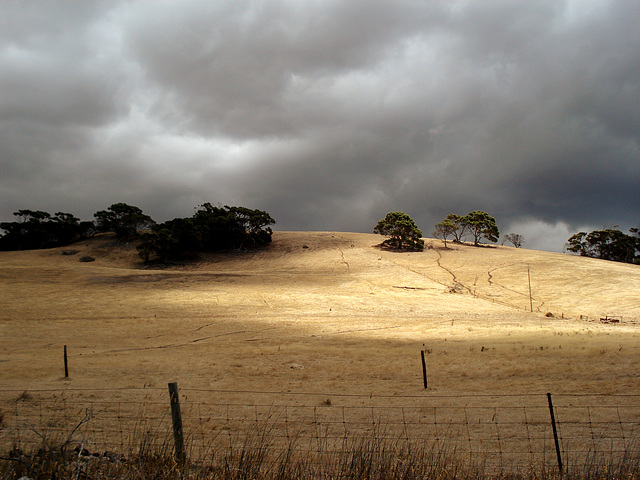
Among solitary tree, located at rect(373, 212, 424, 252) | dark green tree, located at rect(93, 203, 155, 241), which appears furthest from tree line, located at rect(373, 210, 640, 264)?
dark green tree, located at rect(93, 203, 155, 241)

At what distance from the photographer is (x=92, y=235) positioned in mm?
90250

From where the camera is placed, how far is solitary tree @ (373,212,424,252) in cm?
7375

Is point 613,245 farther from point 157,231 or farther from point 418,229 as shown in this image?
point 157,231

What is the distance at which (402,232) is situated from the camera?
7431 centimetres

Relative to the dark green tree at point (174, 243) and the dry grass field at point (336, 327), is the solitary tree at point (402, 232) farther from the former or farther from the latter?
the dark green tree at point (174, 243)

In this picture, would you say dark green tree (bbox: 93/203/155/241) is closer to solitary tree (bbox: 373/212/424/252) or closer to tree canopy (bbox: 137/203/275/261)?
tree canopy (bbox: 137/203/275/261)

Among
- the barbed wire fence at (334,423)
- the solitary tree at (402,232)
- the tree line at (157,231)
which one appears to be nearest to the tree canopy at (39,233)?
the tree line at (157,231)

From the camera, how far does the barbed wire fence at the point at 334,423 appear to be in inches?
307

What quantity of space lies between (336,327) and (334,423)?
652 inches

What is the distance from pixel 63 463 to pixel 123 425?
4355mm

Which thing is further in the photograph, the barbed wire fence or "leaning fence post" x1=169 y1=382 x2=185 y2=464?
the barbed wire fence

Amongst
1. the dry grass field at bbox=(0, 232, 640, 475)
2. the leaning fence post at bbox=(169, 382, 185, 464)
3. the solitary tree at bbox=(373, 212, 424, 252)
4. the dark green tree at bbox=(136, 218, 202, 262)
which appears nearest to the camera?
the leaning fence post at bbox=(169, 382, 185, 464)

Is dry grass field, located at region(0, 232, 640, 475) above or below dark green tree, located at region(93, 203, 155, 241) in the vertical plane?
below

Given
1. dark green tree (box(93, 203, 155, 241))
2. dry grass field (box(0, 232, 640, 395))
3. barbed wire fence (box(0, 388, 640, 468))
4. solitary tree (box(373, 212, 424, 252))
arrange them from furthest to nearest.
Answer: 1. dark green tree (box(93, 203, 155, 241))
2. solitary tree (box(373, 212, 424, 252))
3. dry grass field (box(0, 232, 640, 395))
4. barbed wire fence (box(0, 388, 640, 468))
